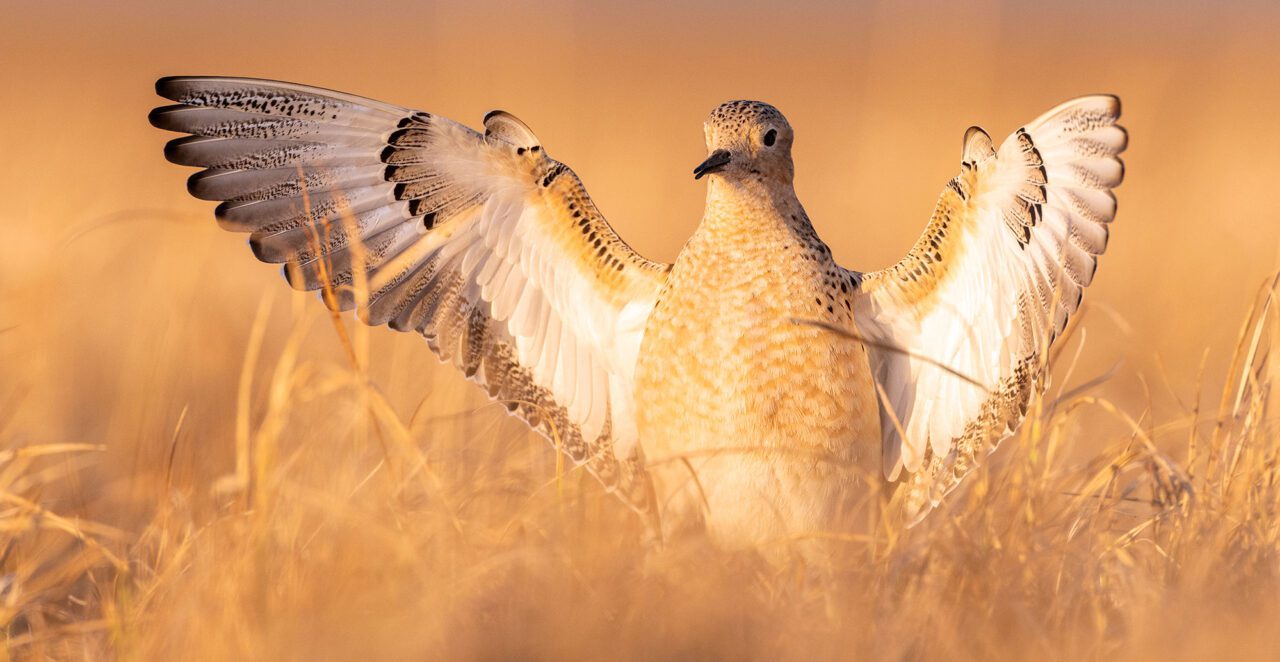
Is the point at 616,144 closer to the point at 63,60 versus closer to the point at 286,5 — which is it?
the point at 63,60

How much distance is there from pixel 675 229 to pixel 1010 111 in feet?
19.4

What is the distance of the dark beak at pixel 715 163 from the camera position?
190 inches

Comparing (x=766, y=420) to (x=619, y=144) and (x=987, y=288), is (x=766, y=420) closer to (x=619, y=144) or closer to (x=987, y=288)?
(x=987, y=288)

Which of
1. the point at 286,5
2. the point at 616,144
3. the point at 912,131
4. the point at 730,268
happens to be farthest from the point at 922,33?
the point at 286,5

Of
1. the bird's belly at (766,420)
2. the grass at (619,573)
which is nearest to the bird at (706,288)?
the bird's belly at (766,420)

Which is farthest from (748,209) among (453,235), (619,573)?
(619,573)

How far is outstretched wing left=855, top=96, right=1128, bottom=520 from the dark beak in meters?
0.61

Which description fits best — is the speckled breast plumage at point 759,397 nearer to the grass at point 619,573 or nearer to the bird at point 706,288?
the bird at point 706,288

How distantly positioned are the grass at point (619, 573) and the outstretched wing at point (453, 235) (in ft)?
1.28

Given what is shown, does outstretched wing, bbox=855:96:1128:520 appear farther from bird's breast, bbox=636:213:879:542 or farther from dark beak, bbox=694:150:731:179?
dark beak, bbox=694:150:731:179

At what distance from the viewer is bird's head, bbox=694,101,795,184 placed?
4.94 metres

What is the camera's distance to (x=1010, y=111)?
54.0 ft

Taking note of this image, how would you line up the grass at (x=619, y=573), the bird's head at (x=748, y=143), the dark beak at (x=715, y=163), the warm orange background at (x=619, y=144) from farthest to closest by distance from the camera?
the warm orange background at (x=619, y=144) < the bird's head at (x=748, y=143) < the dark beak at (x=715, y=163) < the grass at (x=619, y=573)

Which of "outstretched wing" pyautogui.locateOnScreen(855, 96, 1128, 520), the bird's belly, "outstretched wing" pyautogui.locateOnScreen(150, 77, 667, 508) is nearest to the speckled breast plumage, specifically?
the bird's belly
